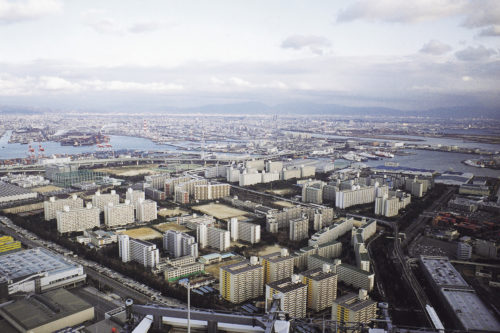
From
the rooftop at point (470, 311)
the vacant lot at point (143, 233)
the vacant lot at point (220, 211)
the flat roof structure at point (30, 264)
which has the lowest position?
the vacant lot at point (143, 233)

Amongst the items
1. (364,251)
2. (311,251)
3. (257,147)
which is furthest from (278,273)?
(257,147)

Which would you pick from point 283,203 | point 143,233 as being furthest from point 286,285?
point 283,203

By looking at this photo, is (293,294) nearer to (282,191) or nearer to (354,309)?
(354,309)

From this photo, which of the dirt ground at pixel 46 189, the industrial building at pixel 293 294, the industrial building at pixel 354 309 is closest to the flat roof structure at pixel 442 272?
the industrial building at pixel 354 309

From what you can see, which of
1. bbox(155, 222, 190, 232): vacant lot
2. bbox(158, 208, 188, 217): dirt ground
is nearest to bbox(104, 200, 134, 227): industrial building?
bbox(155, 222, 190, 232): vacant lot

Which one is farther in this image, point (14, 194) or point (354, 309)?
point (14, 194)

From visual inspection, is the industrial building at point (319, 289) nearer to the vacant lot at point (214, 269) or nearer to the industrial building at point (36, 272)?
the vacant lot at point (214, 269)
